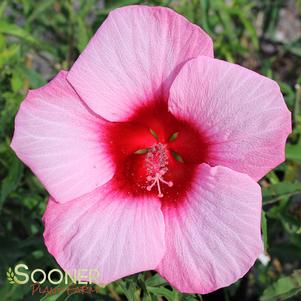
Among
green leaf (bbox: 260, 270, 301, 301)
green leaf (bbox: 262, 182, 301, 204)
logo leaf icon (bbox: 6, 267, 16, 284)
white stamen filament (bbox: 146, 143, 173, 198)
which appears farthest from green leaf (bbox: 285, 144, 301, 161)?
logo leaf icon (bbox: 6, 267, 16, 284)

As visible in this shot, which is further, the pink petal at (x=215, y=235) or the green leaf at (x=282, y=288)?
the green leaf at (x=282, y=288)

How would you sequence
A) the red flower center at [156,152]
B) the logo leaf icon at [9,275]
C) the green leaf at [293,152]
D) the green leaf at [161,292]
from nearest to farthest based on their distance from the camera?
1. the red flower center at [156,152]
2. the green leaf at [161,292]
3. the logo leaf icon at [9,275]
4. the green leaf at [293,152]

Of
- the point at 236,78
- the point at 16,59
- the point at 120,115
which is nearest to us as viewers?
the point at 236,78

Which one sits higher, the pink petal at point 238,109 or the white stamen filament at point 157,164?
the pink petal at point 238,109

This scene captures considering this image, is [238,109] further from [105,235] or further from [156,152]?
[105,235]

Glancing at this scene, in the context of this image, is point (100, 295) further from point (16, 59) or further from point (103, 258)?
point (16, 59)

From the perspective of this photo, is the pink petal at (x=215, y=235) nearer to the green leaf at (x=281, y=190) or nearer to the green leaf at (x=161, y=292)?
the green leaf at (x=161, y=292)

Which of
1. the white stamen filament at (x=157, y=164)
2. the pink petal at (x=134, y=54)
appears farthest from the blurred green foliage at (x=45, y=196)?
the pink petal at (x=134, y=54)

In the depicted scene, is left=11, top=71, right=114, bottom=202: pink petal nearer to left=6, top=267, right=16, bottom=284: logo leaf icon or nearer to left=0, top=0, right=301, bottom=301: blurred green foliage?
left=0, top=0, right=301, bottom=301: blurred green foliage

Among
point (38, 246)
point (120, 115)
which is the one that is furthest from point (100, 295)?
point (120, 115)
